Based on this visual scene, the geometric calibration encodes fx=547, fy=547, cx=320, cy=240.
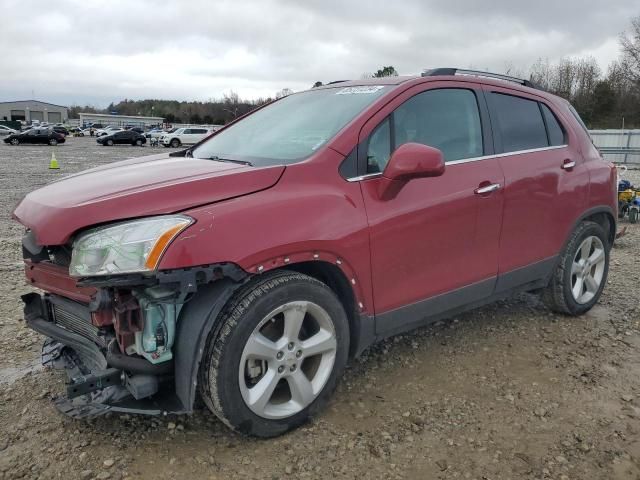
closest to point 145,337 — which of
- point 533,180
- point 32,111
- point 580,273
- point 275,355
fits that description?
point 275,355

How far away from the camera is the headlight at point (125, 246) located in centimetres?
230

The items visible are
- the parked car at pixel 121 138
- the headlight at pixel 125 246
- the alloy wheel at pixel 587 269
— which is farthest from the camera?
the parked car at pixel 121 138

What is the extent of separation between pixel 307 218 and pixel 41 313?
155 centimetres

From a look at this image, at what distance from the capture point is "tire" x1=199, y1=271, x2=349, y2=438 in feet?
8.10

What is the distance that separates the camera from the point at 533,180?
3.80 meters

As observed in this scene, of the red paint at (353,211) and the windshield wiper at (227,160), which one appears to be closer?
the red paint at (353,211)

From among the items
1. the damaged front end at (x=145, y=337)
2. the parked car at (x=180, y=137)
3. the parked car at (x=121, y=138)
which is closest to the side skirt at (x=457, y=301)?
the damaged front end at (x=145, y=337)

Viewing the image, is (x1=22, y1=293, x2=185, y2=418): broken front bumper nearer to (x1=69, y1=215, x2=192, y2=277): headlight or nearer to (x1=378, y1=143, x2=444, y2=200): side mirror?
(x1=69, y1=215, x2=192, y2=277): headlight

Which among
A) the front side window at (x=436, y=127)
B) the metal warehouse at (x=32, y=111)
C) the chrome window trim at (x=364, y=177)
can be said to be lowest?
the chrome window trim at (x=364, y=177)

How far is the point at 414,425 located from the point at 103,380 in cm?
159

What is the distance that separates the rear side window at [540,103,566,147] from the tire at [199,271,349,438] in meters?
2.41

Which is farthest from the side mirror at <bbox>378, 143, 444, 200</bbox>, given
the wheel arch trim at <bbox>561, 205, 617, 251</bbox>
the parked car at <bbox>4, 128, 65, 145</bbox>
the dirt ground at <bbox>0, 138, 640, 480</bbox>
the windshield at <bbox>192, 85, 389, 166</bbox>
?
the parked car at <bbox>4, 128, 65, 145</bbox>

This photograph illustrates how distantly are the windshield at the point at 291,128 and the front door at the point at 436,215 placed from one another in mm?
238

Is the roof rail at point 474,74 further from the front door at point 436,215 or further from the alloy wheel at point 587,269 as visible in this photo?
the alloy wheel at point 587,269
